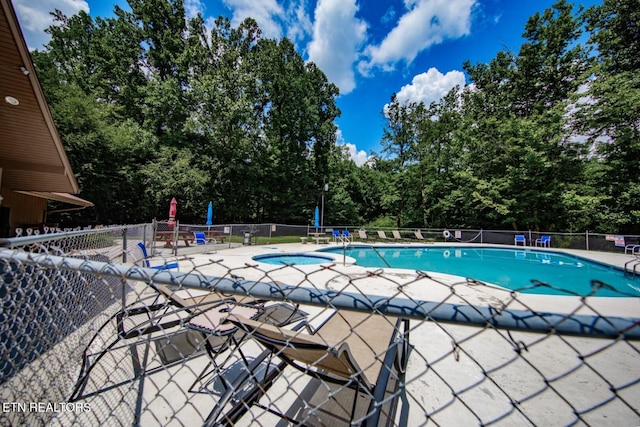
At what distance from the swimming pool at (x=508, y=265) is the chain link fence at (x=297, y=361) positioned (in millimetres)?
5682

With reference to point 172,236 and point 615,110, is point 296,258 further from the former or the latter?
point 615,110

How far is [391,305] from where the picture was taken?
89cm

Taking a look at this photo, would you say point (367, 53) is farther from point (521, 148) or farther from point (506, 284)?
point (506, 284)

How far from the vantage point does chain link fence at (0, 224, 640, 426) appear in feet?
2.77

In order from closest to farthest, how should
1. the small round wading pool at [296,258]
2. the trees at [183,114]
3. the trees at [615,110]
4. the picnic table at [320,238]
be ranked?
the small round wading pool at [296,258] < the trees at [615,110] < the picnic table at [320,238] < the trees at [183,114]

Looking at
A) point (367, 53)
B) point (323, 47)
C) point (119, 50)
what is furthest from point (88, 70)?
point (367, 53)

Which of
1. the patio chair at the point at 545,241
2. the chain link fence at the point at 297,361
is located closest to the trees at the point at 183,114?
the patio chair at the point at 545,241

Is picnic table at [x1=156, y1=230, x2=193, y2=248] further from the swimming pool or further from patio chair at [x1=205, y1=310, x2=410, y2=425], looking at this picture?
patio chair at [x1=205, y1=310, x2=410, y2=425]

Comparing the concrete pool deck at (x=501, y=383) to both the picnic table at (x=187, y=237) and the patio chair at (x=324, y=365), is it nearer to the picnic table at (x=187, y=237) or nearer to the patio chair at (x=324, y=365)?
the patio chair at (x=324, y=365)

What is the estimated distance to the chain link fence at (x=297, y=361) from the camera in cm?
84

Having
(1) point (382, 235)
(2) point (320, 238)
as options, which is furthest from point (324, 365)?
(1) point (382, 235)

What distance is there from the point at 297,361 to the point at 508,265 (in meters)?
12.9

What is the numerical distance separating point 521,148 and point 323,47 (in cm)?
1812

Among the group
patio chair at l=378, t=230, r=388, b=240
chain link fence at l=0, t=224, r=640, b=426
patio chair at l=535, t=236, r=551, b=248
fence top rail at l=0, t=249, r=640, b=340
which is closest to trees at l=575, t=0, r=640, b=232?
patio chair at l=535, t=236, r=551, b=248
